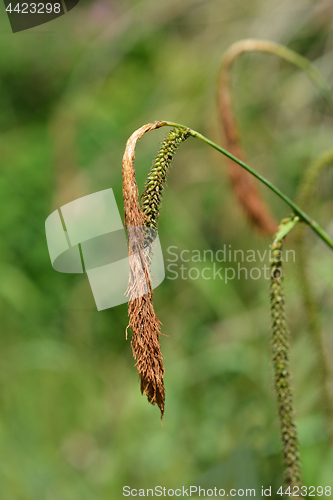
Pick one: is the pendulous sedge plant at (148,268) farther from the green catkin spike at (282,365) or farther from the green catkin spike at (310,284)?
the green catkin spike at (310,284)

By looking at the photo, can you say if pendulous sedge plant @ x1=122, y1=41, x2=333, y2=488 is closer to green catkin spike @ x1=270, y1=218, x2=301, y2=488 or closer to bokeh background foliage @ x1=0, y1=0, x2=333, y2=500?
green catkin spike @ x1=270, y1=218, x2=301, y2=488

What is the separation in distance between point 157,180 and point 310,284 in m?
0.67

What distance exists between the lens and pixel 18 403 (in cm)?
177

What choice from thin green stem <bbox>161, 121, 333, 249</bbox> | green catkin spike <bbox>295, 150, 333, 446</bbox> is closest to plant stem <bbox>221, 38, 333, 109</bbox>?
green catkin spike <bbox>295, 150, 333, 446</bbox>

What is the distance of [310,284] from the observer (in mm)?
1137

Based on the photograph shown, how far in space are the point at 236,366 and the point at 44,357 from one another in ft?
2.81

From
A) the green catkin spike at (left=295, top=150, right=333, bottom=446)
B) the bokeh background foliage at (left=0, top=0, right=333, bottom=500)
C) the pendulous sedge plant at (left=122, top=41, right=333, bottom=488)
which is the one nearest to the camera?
the pendulous sedge plant at (left=122, top=41, right=333, bottom=488)

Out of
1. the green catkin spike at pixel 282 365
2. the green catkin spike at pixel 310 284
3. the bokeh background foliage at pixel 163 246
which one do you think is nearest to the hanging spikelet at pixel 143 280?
the green catkin spike at pixel 282 365

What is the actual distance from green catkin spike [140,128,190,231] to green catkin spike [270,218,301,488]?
24 centimetres

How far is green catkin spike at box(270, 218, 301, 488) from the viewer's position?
0.73 metres

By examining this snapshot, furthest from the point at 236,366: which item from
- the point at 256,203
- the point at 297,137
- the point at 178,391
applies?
the point at 297,137

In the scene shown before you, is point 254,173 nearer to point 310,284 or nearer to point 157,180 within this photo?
point 157,180

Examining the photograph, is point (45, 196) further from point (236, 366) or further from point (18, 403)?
point (236, 366)

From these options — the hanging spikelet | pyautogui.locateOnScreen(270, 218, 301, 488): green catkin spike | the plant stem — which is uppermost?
the plant stem
